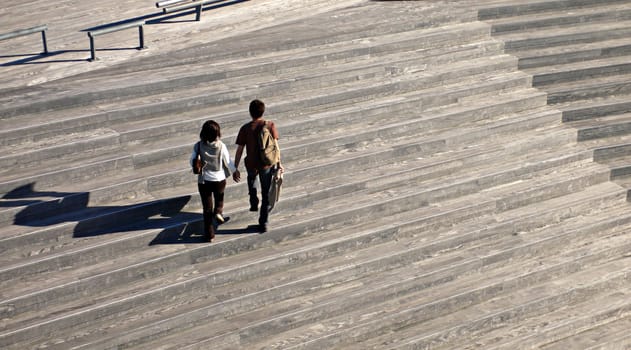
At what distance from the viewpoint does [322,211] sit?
10820mm

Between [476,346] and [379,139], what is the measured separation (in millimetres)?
2841

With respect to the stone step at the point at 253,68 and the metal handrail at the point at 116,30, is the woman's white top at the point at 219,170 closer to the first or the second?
the stone step at the point at 253,68

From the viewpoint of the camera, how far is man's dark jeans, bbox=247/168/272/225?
32.7ft

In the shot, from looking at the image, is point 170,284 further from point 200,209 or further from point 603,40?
point 603,40

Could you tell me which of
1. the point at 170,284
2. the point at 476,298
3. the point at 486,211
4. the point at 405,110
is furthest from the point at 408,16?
the point at 170,284

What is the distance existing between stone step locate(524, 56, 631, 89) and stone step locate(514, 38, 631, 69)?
7 centimetres

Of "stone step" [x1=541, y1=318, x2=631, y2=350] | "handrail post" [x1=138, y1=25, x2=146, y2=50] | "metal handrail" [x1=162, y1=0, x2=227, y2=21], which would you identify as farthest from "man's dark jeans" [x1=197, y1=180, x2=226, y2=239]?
"metal handrail" [x1=162, y1=0, x2=227, y2=21]

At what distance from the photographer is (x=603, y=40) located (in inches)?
576

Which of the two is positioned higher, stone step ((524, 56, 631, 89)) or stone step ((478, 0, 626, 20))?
stone step ((478, 0, 626, 20))

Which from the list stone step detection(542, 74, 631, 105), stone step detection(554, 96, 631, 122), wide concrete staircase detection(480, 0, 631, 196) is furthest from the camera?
stone step detection(542, 74, 631, 105)

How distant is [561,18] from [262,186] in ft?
21.4

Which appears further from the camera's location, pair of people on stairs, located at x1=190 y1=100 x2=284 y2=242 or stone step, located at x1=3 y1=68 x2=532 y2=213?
stone step, located at x1=3 y1=68 x2=532 y2=213

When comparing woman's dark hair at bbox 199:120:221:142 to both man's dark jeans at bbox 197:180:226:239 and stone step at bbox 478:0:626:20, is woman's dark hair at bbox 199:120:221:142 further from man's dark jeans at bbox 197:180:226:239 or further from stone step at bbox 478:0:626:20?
stone step at bbox 478:0:626:20

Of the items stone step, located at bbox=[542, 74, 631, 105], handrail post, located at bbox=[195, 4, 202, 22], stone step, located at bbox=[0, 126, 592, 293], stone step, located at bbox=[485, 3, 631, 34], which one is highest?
handrail post, located at bbox=[195, 4, 202, 22]
